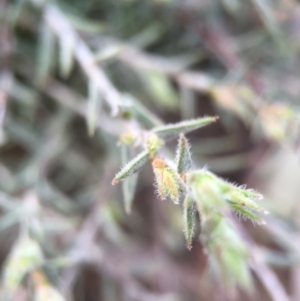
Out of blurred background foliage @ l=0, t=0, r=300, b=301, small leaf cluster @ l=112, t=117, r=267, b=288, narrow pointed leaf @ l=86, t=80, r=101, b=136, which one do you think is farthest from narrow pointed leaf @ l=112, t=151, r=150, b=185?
blurred background foliage @ l=0, t=0, r=300, b=301

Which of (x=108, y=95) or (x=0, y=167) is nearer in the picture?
(x=108, y=95)

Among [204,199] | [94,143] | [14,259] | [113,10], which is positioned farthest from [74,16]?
[204,199]

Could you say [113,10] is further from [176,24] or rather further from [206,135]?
[206,135]

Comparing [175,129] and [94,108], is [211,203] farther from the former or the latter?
[94,108]

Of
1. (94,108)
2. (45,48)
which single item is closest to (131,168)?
(94,108)

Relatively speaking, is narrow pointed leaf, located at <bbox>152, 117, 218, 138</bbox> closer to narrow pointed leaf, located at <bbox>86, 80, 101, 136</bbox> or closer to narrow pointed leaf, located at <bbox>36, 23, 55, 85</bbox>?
narrow pointed leaf, located at <bbox>86, 80, 101, 136</bbox>

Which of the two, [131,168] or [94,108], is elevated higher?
[94,108]

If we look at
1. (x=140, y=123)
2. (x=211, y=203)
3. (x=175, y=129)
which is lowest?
(x=211, y=203)
